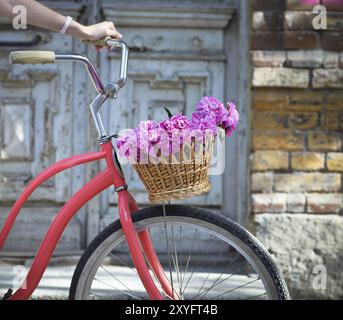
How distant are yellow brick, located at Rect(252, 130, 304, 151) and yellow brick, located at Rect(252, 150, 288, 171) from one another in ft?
0.09

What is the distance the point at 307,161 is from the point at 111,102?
4.17 ft

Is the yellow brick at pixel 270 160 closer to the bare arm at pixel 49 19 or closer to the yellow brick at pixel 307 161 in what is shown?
the yellow brick at pixel 307 161

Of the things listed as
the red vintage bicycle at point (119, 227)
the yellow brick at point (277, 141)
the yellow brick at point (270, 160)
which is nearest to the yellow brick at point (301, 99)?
the yellow brick at point (277, 141)

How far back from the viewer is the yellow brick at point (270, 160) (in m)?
4.34

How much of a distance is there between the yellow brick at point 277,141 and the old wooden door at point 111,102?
361 millimetres

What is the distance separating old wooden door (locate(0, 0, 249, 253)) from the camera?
15.6 ft

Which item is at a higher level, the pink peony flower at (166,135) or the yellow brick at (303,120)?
the yellow brick at (303,120)

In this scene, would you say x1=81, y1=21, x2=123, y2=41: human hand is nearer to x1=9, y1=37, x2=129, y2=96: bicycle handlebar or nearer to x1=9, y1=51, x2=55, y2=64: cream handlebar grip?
x1=9, y1=37, x2=129, y2=96: bicycle handlebar

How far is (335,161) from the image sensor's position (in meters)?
4.35

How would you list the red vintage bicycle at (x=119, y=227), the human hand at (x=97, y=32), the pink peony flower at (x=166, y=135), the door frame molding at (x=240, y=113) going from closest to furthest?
the pink peony flower at (x=166, y=135)
the red vintage bicycle at (x=119, y=227)
the human hand at (x=97, y=32)
the door frame molding at (x=240, y=113)

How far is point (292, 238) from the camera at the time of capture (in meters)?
4.32

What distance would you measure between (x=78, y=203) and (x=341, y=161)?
2.01 metres

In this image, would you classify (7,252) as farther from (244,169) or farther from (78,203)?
(78,203)
